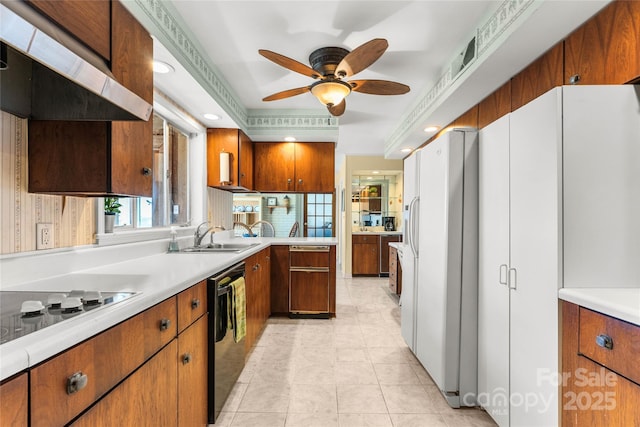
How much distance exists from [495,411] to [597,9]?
2112 millimetres

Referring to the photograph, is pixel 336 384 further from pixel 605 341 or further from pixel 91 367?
pixel 91 367

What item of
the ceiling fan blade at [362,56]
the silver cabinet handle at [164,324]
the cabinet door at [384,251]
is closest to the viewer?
the silver cabinet handle at [164,324]

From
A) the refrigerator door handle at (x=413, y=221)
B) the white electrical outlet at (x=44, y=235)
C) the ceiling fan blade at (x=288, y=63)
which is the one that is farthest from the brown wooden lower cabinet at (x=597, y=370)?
the white electrical outlet at (x=44, y=235)

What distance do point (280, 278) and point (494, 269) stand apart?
234 cm

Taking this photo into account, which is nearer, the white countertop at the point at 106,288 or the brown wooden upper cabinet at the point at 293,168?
the white countertop at the point at 106,288

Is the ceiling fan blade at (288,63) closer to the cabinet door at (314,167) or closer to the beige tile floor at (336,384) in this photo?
the cabinet door at (314,167)

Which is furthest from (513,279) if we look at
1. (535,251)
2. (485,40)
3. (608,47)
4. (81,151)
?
(81,151)

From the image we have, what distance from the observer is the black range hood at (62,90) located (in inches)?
38.8

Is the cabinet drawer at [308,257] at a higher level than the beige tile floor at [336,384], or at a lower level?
higher

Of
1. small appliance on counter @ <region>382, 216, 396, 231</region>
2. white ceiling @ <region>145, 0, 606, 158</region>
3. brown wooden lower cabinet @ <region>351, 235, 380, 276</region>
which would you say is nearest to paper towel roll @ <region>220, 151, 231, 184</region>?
white ceiling @ <region>145, 0, 606, 158</region>

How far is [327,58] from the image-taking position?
2.48 m

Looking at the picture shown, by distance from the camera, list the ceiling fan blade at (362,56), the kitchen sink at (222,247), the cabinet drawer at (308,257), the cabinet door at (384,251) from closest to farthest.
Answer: the ceiling fan blade at (362,56)
the kitchen sink at (222,247)
the cabinet drawer at (308,257)
the cabinet door at (384,251)

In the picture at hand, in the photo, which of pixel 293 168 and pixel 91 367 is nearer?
pixel 91 367

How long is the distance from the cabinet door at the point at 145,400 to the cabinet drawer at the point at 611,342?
159 cm
